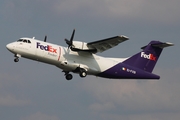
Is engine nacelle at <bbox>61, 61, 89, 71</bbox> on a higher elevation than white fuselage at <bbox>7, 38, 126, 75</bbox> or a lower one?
lower

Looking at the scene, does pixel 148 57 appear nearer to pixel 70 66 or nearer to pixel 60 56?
pixel 70 66

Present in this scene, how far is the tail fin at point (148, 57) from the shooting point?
140 feet

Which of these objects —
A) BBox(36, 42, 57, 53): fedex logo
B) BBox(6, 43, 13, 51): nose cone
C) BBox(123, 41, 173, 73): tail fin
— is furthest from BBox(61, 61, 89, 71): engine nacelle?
BBox(123, 41, 173, 73): tail fin

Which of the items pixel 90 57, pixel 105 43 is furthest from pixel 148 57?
pixel 90 57

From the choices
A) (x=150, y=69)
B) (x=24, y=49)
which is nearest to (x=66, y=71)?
(x=24, y=49)

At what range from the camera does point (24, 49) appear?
123 ft

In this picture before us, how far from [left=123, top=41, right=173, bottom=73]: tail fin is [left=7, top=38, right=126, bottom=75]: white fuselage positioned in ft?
8.34

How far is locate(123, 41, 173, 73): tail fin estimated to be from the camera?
1677 inches

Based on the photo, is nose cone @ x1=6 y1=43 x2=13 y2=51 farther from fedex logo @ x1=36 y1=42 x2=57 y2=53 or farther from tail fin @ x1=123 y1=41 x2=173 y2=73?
tail fin @ x1=123 y1=41 x2=173 y2=73

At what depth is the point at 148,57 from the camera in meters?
43.1

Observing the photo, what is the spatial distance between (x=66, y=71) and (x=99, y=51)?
3653 millimetres

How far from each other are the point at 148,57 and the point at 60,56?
951cm

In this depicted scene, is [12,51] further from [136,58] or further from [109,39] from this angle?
[136,58]

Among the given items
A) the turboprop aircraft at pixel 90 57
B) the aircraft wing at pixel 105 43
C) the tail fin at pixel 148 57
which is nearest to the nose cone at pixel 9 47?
the turboprop aircraft at pixel 90 57
